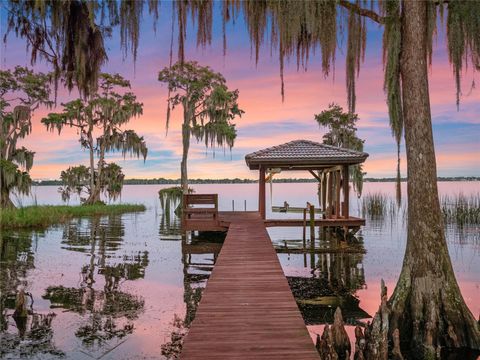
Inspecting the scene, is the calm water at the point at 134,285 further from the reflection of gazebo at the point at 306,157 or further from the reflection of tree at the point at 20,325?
the reflection of gazebo at the point at 306,157

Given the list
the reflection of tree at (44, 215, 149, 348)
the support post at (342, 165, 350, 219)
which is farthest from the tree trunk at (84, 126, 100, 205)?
the support post at (342, 165, 350, 219)

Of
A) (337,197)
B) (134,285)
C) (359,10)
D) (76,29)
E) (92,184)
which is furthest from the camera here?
(92,184)

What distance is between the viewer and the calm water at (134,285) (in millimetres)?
7816

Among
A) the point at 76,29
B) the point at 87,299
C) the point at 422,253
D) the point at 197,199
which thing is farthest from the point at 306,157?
the point at 76,29

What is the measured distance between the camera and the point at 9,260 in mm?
15633

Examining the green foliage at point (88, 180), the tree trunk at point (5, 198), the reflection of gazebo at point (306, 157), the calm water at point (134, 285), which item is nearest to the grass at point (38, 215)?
the tree trunk at point (5, 198)

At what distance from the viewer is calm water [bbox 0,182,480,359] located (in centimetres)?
782

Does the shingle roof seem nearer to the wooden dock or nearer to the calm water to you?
the calm water

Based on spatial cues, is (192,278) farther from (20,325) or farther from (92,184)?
(92,184)

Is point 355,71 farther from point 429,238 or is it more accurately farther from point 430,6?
point 429,238

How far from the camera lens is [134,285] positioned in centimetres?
1215

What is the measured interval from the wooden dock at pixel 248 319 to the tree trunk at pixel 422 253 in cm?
246

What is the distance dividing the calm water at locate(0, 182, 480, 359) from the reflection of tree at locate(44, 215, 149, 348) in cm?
2

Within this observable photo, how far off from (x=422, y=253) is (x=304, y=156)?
10.6 m
